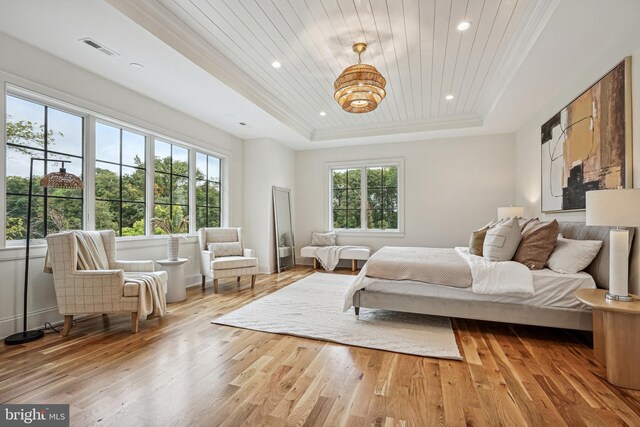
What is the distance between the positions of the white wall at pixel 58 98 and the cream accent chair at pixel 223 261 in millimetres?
280

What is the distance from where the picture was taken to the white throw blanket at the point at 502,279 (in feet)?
8.61

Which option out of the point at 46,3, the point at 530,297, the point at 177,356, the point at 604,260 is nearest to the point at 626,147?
the point at 604,260

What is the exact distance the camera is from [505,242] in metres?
2.96

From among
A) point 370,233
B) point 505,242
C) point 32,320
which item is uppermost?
point 505,242

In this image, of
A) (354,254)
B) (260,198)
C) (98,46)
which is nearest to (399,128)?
(354,254)

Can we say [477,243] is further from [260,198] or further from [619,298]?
[260,198]

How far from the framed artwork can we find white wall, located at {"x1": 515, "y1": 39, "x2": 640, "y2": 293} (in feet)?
0.21

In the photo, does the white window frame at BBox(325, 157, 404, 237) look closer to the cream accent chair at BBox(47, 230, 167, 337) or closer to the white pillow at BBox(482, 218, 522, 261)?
the white pillow at BBox(482, 218, 522, 261)

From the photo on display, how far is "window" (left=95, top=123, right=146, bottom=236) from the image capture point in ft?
11.8

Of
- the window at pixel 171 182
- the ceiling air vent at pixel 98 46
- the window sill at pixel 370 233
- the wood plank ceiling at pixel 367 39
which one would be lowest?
the window sill at pixel 370 233

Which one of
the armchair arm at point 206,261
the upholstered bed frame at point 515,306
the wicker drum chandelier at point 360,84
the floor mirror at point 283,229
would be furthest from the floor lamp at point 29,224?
the floor mirror at point 283,229

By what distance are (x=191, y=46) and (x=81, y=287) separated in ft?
8.24

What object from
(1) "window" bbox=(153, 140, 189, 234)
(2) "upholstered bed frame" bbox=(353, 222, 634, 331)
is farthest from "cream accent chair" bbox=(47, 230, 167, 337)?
(2) "upholstered bed frame" bbox=(353, 222, 634, 331)

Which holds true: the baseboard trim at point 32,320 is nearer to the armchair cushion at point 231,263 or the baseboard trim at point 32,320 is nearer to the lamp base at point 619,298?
the armchair cushion at point 231,263
